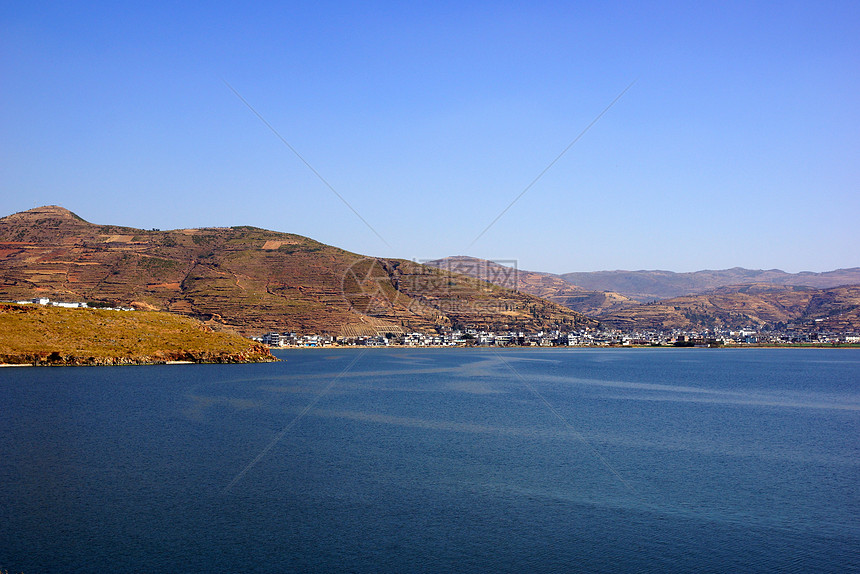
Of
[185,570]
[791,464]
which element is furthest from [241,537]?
[791,464]

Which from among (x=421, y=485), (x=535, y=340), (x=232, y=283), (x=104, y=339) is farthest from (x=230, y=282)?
(x=421, y=485)

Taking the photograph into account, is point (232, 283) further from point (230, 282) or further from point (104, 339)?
point (104, 339)

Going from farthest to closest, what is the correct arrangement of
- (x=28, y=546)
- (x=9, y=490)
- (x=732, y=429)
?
(x=732, y=429)
(x=9, y=490)
(x=28, y=546)

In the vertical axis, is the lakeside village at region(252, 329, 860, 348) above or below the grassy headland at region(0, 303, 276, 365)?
below

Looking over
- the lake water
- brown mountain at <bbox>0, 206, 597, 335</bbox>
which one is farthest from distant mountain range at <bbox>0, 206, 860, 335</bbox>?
the lake water

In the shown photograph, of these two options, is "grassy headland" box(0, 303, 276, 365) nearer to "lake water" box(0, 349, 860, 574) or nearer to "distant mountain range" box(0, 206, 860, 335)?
"lake water" box(0, 349, 860, 574)

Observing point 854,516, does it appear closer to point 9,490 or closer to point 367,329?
point 9,490
